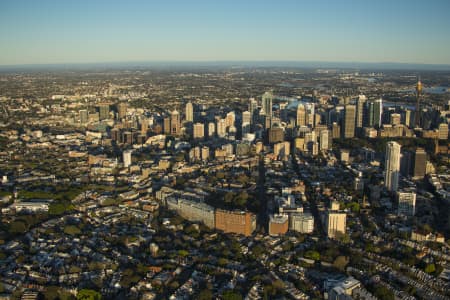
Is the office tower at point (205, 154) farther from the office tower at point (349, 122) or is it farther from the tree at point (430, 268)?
the tree at point (430, 268)

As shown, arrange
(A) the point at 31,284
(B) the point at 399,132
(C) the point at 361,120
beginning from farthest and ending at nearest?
(C) the point at 361,120
(B) the point at 399,132
(A) the point at 31,284

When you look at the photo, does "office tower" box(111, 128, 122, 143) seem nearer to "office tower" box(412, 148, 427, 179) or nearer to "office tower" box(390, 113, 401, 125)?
"office tower" box(412, 148, 427, 179)

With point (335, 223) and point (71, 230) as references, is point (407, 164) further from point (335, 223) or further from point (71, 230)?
point (71, 230)

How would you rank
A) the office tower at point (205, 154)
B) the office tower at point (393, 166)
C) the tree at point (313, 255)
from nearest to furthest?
1. the tree at point (313, 255)
2. the office tower at point (393, 166)
3. the office tower at point (205, 154)

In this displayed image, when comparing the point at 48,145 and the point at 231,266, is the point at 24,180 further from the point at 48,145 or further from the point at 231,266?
the point at 231,266

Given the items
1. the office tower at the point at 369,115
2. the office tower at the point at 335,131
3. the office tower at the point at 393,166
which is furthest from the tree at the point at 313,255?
the office tower at the point at 369,115

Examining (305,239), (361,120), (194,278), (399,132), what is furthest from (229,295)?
(361,120)

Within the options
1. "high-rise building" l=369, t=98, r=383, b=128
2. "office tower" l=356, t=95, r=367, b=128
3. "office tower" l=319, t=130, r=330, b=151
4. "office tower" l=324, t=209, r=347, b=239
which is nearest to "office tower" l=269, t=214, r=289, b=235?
"office tower" l=324, t=209, r=347, b=239
